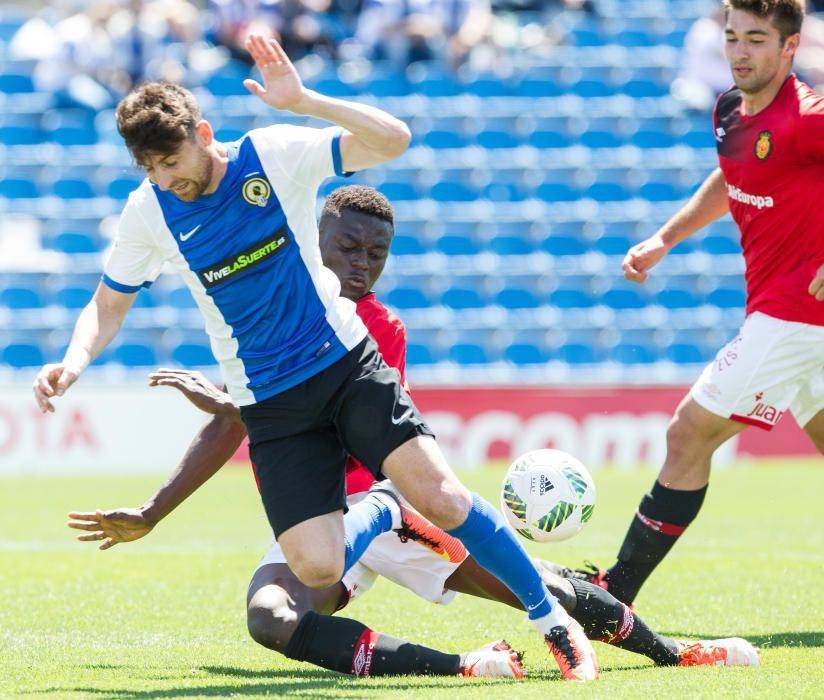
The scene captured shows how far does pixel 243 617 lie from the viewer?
6223 millimetres

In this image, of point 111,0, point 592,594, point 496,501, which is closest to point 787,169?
point 592,594

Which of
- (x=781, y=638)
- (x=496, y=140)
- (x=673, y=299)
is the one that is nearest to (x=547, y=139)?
(x=496, y=140)

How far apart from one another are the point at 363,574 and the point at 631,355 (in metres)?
11.6

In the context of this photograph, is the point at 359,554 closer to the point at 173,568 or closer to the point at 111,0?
the point at 173,568

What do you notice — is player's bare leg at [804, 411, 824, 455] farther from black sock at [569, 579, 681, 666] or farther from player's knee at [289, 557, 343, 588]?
player's knee at [289, 557, 343, 588]

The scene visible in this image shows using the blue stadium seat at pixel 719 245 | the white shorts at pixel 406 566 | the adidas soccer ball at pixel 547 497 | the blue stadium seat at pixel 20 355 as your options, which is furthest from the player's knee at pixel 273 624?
the blue stadium seat at pixel 719 245

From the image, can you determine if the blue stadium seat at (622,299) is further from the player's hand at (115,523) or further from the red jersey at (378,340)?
the player's hand at (115,523)

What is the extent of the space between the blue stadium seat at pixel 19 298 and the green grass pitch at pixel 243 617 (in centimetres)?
492

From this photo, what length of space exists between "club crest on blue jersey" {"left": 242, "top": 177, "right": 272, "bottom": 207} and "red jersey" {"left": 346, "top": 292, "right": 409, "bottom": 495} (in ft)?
2.81

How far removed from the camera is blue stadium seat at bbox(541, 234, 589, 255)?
56.9 ft

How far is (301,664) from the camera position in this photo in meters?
5.29

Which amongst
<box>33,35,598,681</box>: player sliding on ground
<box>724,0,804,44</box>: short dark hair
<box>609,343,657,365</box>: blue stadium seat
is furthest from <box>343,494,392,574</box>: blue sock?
<box>609,343,657,365</box>: blue stadium seat

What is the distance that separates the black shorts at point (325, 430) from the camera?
4730 mm

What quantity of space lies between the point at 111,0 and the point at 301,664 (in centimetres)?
1393
